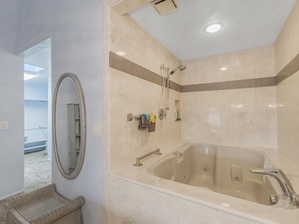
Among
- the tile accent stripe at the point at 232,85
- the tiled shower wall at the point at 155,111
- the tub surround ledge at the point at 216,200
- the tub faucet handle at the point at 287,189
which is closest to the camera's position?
the tub surround ledge at the point at 216,200

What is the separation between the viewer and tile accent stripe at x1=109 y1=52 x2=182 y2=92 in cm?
123

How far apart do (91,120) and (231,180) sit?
2.10 meters

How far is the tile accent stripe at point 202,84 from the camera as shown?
1286mm

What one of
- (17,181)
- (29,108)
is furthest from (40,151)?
(17,181)

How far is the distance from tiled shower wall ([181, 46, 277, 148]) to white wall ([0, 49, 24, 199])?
2712mm

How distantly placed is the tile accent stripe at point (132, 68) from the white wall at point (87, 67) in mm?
105

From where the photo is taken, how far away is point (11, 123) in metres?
2.04

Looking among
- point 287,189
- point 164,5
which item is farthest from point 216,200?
point 164,5

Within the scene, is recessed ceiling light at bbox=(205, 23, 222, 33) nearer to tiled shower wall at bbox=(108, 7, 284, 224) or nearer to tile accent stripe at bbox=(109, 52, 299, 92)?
tiled shower wall at bbox=(108, 7, 284, 224)

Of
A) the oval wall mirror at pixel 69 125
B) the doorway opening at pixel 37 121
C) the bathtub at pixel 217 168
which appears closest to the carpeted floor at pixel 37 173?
the doorway opening at pixel 37 121

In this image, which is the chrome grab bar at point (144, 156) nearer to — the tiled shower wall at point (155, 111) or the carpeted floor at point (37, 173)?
the tiled shower wall at point (155, 111)

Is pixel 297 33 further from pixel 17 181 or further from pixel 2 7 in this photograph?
pixel 17 181

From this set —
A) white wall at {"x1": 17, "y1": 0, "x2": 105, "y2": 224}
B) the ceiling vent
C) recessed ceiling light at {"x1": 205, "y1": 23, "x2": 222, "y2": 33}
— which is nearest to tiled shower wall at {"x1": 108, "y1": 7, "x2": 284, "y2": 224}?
white wall at {"x1": 17, "y1": 0, "x2": 105, "y2": 224}

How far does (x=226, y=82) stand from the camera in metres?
2.35
